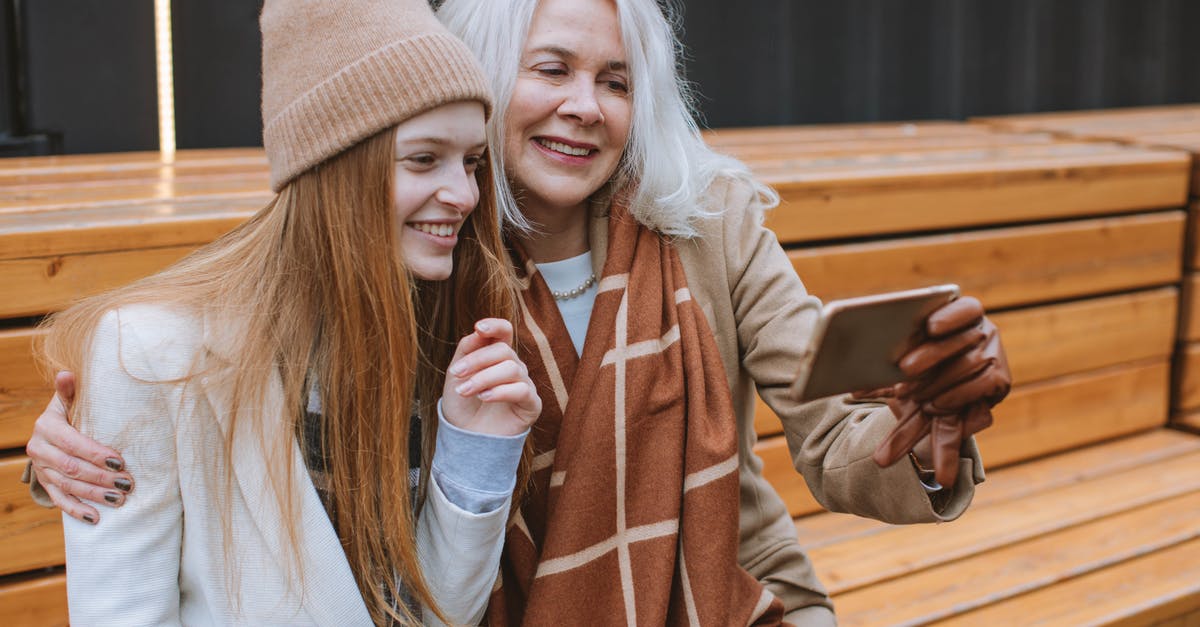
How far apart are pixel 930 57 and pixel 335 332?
3427 mm

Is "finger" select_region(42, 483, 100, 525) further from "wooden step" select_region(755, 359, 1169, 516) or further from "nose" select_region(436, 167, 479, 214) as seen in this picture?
"wooden step" select_region(755, 359, 1169, 516)

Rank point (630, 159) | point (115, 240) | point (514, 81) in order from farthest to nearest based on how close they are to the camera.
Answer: point (115, 240), point (630, 159), point (514, 81)

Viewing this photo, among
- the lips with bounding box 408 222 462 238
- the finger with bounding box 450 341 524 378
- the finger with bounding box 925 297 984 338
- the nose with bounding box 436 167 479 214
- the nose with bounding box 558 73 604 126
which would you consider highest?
the nose with bounding box 558 73 604 126

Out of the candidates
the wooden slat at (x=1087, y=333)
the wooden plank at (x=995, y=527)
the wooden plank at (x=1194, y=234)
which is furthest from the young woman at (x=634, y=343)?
the wooden plank at (x=1194, y=234)

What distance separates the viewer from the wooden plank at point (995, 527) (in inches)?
104

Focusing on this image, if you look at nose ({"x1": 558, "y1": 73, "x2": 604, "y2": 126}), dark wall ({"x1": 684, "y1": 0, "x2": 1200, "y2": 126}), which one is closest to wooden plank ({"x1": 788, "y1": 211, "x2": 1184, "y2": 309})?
nose ({"x1": 558, "y1": 73, "x2": 604, "y2": 126})

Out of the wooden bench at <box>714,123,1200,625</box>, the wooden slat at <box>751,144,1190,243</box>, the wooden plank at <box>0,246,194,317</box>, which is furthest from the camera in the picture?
the wooden slat at <box>751,144,1190,243</box>

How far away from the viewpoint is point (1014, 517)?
9.56 ft

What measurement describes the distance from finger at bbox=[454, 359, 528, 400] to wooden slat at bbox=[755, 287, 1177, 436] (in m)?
1.96

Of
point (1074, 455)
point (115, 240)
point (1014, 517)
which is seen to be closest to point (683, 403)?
point (115, 240)

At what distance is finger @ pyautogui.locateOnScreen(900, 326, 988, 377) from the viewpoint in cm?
135

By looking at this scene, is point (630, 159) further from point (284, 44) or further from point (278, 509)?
point (278, 509)

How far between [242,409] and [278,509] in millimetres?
126

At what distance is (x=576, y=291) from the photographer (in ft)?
6.16
